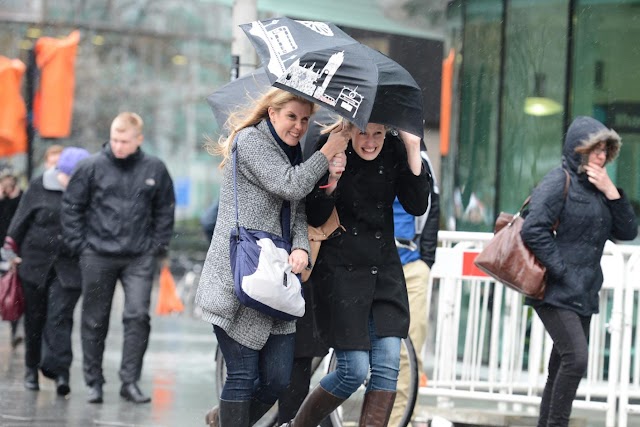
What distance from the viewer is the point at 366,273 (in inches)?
251

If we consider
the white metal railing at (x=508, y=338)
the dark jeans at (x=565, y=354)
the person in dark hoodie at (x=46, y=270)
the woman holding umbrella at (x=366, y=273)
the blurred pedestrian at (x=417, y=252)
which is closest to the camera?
the woman holding umbrella at (x=366, y=273)

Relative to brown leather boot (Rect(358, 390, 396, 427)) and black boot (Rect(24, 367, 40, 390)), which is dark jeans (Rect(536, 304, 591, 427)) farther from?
black boot (Rect(24, 367, 40, 390))

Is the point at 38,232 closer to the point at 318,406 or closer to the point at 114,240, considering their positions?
the point at 114,240

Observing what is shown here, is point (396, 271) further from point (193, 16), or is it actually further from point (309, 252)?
point (193, 16)

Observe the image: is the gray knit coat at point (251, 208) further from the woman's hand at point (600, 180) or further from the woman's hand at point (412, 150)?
the woman's hand at point (600, 180)

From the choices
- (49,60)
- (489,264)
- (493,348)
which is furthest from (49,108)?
(489,264)

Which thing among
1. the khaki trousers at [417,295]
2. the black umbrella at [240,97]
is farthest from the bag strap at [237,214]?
the khaki trousers at [417,295]

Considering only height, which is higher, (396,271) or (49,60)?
(49,60)

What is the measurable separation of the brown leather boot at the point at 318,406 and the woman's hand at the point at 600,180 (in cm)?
211

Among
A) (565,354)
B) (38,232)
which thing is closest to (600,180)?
(565,354)

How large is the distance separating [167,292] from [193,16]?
20189 millimetres

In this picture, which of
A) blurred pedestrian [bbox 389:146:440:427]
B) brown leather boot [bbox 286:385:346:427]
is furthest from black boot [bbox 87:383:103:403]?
brown leather boot [bbox 286:385:346:427]

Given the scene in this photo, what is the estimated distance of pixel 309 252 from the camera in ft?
20.4

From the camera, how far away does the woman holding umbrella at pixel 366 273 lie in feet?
20.8
